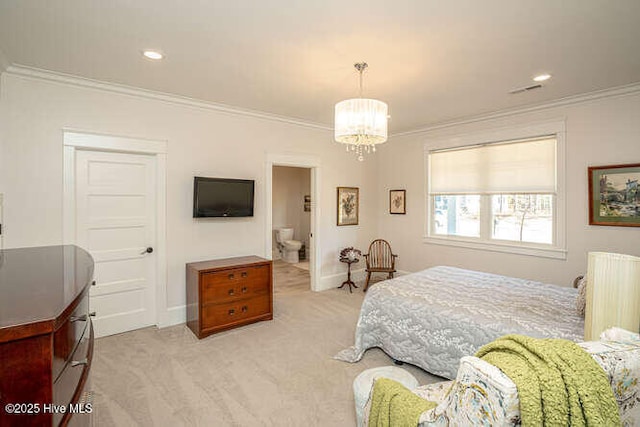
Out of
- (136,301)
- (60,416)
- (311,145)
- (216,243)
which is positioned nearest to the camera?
(60,416)

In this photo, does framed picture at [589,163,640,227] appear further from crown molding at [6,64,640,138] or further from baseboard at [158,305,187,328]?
baseboard at [158,305,187,328]

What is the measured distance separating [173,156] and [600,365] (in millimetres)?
3996

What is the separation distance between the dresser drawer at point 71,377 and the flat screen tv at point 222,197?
2554 millimetres

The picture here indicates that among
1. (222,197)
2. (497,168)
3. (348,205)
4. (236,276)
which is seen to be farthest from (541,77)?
(236,276)

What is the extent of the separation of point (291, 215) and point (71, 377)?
23.8 feet

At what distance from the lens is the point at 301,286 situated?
551cm

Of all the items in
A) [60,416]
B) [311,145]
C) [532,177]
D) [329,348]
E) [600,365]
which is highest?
[311,145]

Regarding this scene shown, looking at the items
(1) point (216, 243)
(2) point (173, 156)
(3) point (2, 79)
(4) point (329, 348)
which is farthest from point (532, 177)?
(3) point (2, 79)

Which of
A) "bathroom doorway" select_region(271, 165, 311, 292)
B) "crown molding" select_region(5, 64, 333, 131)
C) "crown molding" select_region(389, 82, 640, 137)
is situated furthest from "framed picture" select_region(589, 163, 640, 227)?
"bathroom doorway" select_region(271, 165, 311, 292)

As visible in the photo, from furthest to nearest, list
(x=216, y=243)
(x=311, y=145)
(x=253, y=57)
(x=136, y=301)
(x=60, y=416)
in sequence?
(x=311, y=145), (x=216, y=243), (x=136, y=301), (x=253, y=57), (x=60, y=416)

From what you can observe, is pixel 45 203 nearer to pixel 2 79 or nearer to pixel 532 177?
pixel 2 79

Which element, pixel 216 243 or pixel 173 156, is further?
pixel 216 243

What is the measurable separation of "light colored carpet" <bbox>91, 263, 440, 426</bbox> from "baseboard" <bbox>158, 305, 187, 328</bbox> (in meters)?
0.10

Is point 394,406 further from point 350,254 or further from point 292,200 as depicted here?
point 292,200
